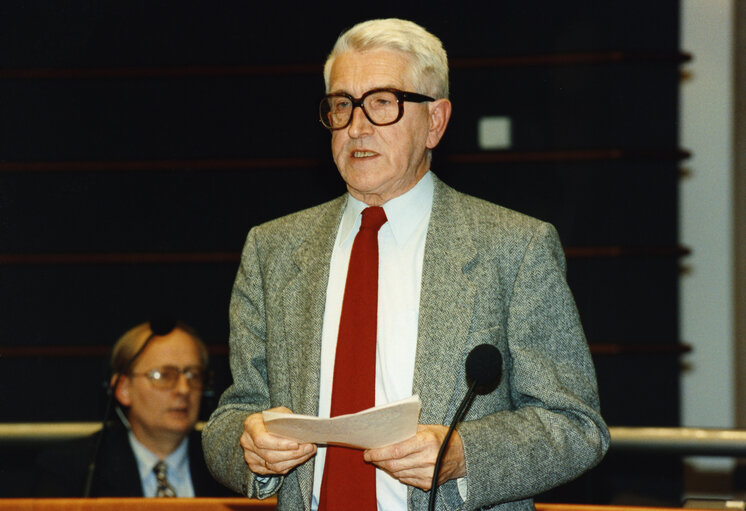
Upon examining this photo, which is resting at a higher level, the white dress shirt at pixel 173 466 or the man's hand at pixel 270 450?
the man's hand at pixel 270 450

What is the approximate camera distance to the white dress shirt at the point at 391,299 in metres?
1.42

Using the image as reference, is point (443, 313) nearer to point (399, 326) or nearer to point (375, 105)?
point (399, 326)

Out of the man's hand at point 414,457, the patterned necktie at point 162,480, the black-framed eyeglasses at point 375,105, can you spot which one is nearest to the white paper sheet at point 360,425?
the man's hand at point 414,457

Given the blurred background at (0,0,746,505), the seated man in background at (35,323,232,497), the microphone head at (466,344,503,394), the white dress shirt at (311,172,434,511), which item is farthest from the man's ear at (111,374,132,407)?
the microphone head at (466,344,503,394)

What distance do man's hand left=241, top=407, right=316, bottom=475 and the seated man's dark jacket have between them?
1.16 meters

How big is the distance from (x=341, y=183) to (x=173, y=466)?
1144 millimetres

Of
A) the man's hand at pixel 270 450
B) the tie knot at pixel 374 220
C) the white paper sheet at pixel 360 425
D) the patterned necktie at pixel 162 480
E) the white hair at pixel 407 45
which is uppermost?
the white hair at pixel 407 45

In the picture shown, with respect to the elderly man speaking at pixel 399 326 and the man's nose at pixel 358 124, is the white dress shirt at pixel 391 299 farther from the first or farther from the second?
the man's nose at pixel 358 124

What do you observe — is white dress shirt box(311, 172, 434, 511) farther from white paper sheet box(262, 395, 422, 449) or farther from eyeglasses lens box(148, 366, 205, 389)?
eyeglasses lens box(148, 366, 205, 389)

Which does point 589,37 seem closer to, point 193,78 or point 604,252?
point 604,252

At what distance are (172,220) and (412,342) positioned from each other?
2020 millimetres

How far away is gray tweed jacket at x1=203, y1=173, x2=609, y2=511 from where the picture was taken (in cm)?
A: 136

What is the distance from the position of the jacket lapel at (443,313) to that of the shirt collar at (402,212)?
0.17ft

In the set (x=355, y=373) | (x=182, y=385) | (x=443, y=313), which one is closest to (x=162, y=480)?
(x=182, y=385)
